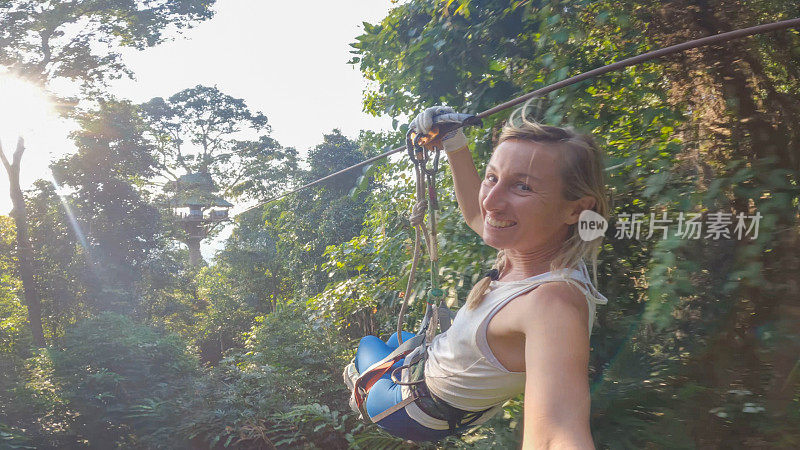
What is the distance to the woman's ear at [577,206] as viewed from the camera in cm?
134

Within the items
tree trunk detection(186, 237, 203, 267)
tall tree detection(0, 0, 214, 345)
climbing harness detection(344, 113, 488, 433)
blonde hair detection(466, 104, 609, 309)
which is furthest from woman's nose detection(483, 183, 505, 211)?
tree trunk detection(186, 237, 203, 267)

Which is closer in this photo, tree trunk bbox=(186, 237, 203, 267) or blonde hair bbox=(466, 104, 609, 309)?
blonde hair bbox=(466, 104, 609, 309)

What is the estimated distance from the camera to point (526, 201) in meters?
1.33

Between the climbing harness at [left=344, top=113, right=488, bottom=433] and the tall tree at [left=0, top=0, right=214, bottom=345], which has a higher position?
the tall tree at [left=0, top=0, right=214, bottom=345]

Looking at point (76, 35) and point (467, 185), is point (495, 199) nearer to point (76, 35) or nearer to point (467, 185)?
point (467, 185)

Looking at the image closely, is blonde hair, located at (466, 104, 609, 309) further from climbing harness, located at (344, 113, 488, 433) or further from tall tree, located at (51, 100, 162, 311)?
tall tree, located at (51, 100, 162, 311)

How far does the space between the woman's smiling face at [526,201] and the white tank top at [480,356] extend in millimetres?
109

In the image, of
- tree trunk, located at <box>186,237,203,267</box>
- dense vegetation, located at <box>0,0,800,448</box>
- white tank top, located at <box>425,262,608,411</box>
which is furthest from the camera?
tree trunk, located at <box>186,237,203,267</box>

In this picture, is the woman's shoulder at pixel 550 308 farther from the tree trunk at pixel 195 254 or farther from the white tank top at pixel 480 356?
the tree trunk at pixel 195 254

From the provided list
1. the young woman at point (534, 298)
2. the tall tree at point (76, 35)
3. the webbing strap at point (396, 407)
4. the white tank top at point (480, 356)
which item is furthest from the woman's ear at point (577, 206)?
the tall tree at point (76, 35)

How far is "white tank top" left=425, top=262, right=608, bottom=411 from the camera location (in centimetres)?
127

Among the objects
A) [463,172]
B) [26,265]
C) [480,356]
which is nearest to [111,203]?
[26,265]

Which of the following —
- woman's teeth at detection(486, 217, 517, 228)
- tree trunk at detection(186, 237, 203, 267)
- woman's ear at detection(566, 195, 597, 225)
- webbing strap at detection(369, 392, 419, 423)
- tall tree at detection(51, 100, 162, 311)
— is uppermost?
tall tree at detection(51, 100, 162, 311)

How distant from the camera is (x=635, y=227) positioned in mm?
1957
